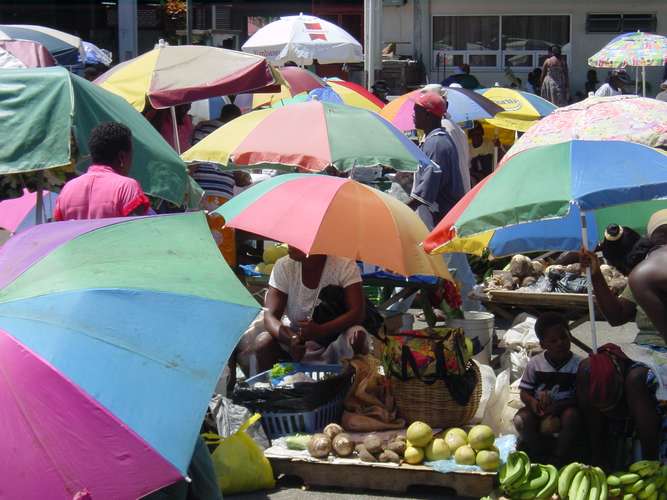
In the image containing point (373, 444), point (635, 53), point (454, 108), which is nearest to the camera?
point (373, 444)

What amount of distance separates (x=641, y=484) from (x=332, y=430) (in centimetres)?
157

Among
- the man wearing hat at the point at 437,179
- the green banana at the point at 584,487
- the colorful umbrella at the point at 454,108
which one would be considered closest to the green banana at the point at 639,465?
the green banana at the point at 584,487

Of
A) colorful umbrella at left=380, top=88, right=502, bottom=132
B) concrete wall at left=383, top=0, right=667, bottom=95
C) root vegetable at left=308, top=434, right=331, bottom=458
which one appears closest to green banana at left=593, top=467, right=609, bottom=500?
root vegetable at left=308, top=434, right=331, bottom=458

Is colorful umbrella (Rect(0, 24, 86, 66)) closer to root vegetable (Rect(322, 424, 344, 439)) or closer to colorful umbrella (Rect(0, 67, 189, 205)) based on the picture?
colorful umbrella (Rect(0, 67, 189, 205))

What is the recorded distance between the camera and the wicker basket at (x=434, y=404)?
19.2ft

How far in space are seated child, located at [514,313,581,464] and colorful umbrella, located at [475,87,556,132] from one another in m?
6.71

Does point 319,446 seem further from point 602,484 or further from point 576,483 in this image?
point 602,484

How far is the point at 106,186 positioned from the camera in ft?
17.4

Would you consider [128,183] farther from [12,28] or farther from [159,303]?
[12,28]

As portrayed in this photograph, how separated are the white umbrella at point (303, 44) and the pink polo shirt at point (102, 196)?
9649mm

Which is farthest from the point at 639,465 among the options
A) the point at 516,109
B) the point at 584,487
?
the point at 516,109

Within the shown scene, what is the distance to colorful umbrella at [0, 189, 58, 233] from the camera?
6.81 meters

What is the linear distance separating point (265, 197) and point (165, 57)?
2.49 m

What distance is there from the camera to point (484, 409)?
6.16 meters
